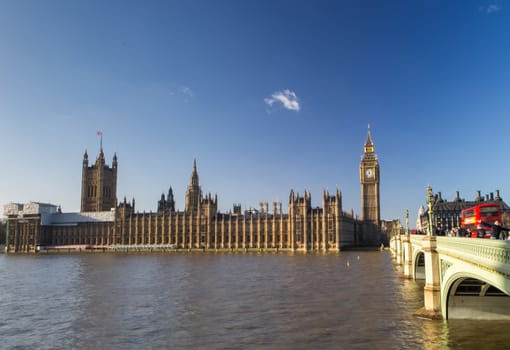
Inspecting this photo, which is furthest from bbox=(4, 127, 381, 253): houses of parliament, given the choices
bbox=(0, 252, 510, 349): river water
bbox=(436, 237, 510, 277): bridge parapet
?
bbox=(436, 237, 510, 277): bridge parapet

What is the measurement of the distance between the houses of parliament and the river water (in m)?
78.0

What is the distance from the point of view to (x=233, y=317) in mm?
28625

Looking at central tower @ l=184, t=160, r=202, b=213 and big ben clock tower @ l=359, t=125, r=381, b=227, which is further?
central tower @ l=184, t=160, r=202, b=213

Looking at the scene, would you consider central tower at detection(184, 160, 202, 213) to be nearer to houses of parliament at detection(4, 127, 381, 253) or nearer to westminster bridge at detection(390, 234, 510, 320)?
houses of parliament at detection(4, 127, 381, 253)

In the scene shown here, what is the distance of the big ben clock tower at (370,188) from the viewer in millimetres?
142500

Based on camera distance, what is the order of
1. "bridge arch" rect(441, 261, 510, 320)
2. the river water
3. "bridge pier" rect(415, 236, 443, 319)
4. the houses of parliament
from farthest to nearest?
the houses of parliament, "bridge pier" rect(415, 236, 443, 319), "bridge arch" rect(441, 261, 510, 320), the river water

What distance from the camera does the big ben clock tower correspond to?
14250 centimetres

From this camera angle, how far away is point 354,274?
Answer: 2124 inches

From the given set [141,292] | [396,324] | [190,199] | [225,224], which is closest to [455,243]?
[396,324]

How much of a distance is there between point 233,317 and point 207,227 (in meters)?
111

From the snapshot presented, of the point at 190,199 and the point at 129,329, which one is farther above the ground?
the point at 190,199

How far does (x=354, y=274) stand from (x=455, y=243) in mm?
35796

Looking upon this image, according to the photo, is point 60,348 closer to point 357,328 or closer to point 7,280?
point 357,328

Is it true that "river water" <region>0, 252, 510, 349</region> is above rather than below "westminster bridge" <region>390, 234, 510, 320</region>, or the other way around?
below
